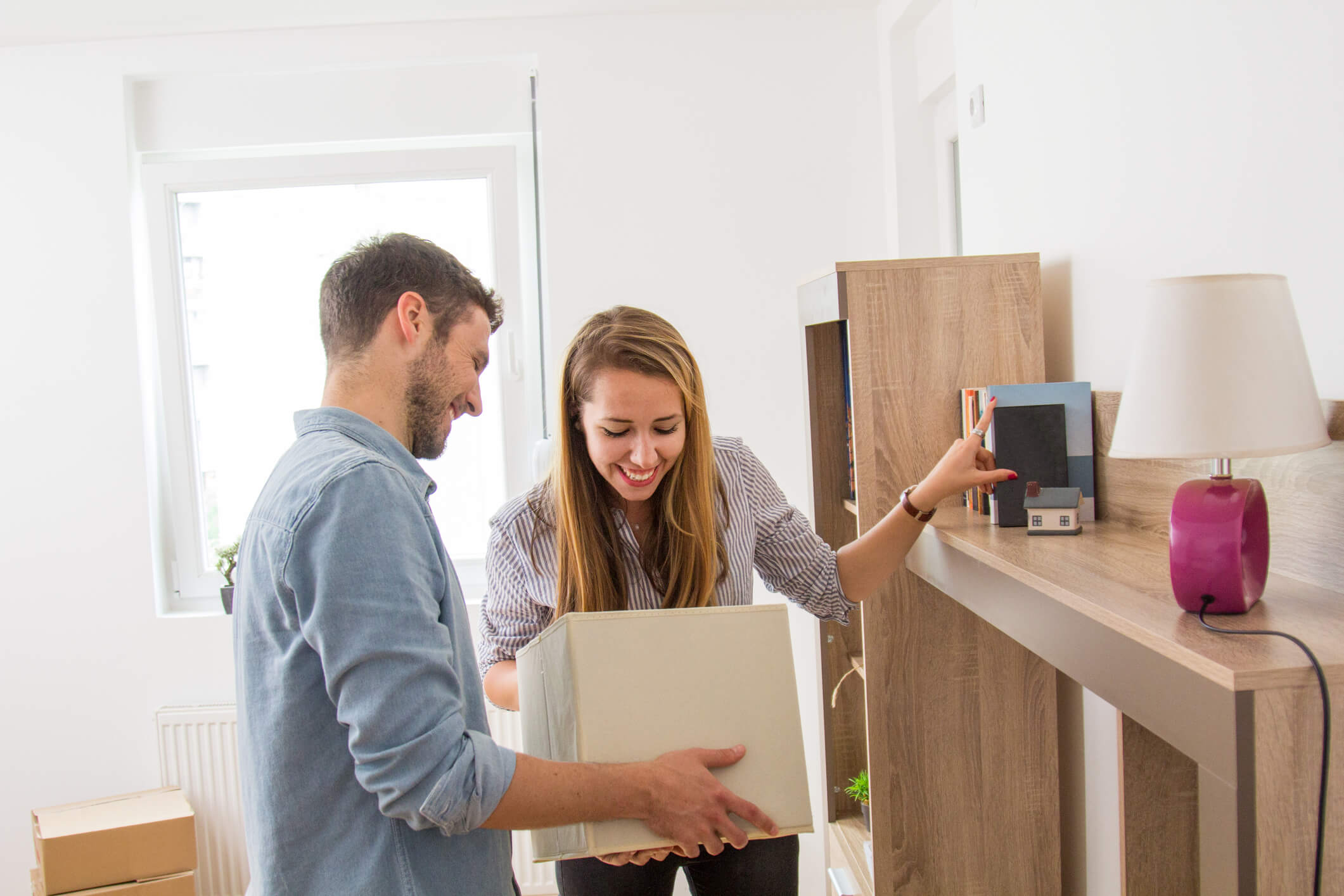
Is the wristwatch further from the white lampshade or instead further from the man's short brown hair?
the man's short brown hair

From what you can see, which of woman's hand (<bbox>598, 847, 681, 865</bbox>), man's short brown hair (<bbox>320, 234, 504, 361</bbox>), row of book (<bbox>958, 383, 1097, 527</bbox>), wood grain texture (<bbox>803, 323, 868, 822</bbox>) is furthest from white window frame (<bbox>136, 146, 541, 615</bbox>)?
woman's hand (<bbox>598, 847, 681, 865</bbox>)

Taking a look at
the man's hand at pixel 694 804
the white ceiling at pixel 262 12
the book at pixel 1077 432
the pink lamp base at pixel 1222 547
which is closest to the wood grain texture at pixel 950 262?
the book at pixel 1077 432

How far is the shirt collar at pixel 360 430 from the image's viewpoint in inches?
43.4

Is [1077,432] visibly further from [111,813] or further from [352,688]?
[111,813]

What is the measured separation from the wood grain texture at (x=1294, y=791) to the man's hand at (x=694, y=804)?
1.73 ft

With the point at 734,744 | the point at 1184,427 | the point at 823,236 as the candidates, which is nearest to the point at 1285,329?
the point at 1184,427

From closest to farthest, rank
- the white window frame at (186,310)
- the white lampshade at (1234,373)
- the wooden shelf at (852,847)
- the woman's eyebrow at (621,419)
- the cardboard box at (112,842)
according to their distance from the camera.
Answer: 1. the white lampshade at (1234,373)
2. the woman's eyebrow at (621,419)
3. the wooden shelf at (852,847)
4. the cardboard box at (112,842)
5. the white window frame at (186,310)

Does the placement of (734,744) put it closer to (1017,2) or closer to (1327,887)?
(1327,887)

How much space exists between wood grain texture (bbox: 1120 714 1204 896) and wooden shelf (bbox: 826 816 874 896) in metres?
0.91

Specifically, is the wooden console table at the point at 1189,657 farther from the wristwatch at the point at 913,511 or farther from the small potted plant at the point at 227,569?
the small potted plant at the point at 227,569

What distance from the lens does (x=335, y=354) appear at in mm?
1171

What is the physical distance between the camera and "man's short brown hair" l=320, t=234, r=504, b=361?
1.16 m

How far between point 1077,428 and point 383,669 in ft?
3.97

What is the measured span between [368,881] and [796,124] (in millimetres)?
2676
